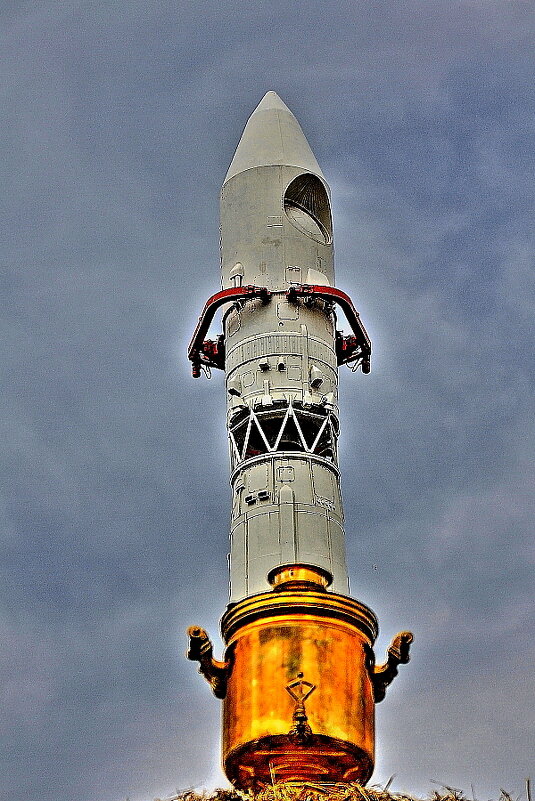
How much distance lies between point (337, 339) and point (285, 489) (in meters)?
6.80

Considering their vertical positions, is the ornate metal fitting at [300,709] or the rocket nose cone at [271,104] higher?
the rocket nose cone at [271,104]

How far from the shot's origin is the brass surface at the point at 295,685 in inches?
1337

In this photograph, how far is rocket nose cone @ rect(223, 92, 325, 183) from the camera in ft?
155

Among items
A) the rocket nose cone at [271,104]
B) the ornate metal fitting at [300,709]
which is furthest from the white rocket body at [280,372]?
the ornate metal fitting at [300,709]

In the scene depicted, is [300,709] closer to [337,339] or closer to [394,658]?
[394,658]

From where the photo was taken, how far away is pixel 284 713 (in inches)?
1341

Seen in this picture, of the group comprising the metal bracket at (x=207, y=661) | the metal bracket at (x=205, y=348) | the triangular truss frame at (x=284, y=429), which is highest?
the metal bracket at (x=205, y=348)

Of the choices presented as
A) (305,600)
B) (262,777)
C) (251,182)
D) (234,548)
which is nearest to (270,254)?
(251,182)

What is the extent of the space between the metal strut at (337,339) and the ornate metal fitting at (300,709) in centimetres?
1355

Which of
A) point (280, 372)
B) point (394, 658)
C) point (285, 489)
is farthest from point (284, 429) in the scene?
point (394, 658)

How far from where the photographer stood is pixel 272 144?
47.8 meters

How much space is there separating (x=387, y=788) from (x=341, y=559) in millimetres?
11063

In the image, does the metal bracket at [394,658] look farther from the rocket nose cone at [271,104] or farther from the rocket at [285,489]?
the rocket nose cone at [271,104]

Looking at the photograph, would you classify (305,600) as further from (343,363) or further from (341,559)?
(343,363)
